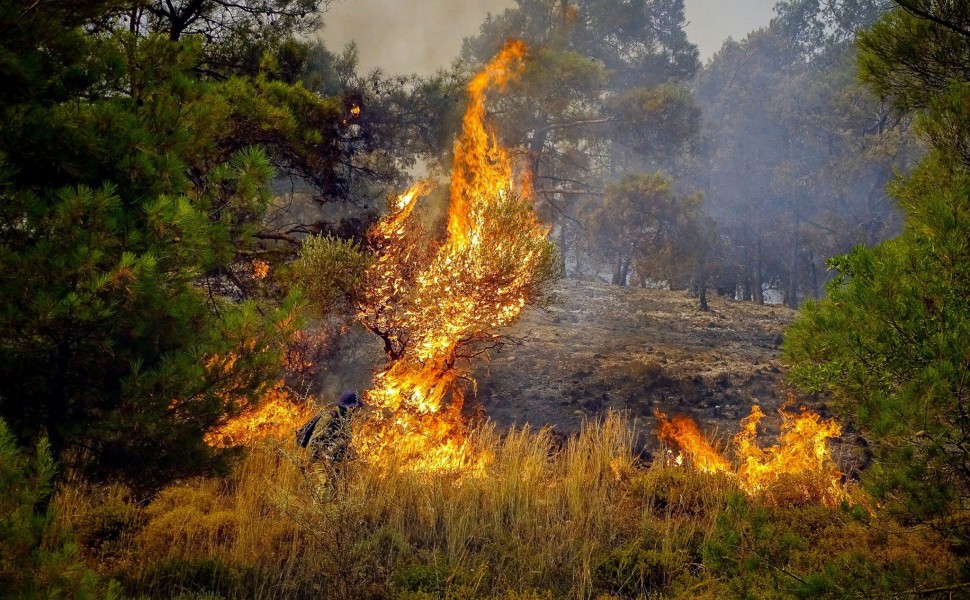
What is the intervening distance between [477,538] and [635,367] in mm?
11325

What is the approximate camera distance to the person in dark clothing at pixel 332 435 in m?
6.50

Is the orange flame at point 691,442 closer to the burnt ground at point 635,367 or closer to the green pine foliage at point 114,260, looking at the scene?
the burnt ground at point 635,367

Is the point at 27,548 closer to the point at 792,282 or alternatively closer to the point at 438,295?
the point at 438,295

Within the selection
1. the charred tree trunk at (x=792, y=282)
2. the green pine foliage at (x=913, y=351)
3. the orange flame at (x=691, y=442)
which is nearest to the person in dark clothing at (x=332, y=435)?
the green pine foliage at (x=913, y=351)

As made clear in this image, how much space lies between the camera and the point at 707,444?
9.94 meters

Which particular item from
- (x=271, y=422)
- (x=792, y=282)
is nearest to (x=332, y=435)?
(x=271, y=422)

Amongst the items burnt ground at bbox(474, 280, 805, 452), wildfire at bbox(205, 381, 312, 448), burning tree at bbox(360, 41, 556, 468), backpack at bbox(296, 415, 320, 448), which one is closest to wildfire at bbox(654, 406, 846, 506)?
burnt ground at bbox(474, 280, 805, 452)

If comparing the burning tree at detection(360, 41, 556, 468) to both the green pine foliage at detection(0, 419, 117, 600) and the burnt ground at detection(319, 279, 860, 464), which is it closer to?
the burnt ground at detection(319, 279, 860, 464)

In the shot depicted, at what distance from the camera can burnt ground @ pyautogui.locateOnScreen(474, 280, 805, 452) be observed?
46.9 ft

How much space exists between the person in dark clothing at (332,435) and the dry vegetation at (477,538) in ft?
0.91

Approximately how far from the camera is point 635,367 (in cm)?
1642

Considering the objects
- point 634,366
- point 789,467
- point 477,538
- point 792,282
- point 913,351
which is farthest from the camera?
point 792,282

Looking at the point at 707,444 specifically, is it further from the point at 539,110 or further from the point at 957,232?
the point at 539,110

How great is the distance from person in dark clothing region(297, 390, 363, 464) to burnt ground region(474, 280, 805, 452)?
5.71m
